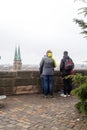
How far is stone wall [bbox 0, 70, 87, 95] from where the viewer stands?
1260 cm

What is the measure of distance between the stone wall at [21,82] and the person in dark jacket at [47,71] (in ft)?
2.25

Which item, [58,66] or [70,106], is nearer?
[70,106]

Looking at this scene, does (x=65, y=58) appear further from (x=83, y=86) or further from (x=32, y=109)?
(x=83, y=86)

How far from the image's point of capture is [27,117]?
29.5 feet

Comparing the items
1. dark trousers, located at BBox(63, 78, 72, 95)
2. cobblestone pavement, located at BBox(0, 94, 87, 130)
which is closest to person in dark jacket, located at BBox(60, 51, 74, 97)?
dark trousers, located at BBox(63, 78, 72, 95)

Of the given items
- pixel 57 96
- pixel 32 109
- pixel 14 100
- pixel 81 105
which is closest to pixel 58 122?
pixel 81 105

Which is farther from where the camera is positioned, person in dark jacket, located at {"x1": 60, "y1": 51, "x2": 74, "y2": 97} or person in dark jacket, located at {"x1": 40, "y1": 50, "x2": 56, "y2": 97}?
person in dark jacket, located at {"x1": 60, "y1": 51, "x2": 74, "y2": 97}

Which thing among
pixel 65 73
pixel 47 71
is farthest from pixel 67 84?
pixel 47 71

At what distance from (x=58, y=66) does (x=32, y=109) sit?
3639 mm

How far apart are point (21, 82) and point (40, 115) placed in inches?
150

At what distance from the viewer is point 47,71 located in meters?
12.4

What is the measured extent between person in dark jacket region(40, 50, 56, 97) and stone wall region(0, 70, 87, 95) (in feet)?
2.25

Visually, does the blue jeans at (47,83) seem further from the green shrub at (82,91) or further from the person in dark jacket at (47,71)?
the green shrub at (82,91)

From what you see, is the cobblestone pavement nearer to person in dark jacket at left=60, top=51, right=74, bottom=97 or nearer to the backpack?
person in dark jacket at left=60, top=51, right=74, bottom=97
